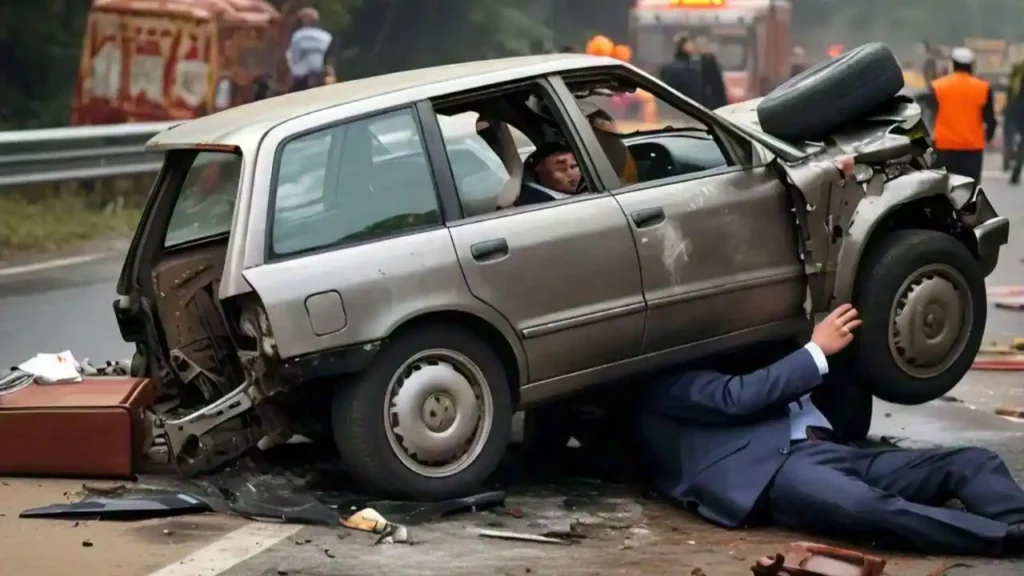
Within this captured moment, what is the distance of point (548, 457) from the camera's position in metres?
7.04

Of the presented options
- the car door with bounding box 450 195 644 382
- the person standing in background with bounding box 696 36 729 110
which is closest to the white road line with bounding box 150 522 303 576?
the car door with bounding box 450 195 644 382

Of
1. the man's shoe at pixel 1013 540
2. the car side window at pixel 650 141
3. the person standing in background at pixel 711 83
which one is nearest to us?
the man's shoe at pixel 1013 540

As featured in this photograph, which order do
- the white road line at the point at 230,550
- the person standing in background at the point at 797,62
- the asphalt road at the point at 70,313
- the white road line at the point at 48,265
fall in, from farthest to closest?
the person standing in background at the point at 797,62
the white road line at the point at 48,265
the asphalt road at the point at 70,313
the white road line at the point at 230,550

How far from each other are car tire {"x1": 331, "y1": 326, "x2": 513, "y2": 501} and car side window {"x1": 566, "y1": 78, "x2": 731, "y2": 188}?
43.6 inches

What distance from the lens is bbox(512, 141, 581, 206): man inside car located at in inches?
255

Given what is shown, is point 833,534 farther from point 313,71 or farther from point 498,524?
point 313,71

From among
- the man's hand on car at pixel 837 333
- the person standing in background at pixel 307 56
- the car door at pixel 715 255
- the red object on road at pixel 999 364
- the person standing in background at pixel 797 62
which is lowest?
the red object on road at pixel 999 364

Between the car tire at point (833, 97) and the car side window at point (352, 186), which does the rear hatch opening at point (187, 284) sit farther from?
the car tire at point (833, 97)

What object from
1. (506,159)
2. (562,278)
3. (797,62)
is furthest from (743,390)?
(797,62)

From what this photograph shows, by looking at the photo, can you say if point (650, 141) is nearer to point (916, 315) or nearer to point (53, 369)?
point (916, 315)

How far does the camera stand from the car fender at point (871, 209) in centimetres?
695

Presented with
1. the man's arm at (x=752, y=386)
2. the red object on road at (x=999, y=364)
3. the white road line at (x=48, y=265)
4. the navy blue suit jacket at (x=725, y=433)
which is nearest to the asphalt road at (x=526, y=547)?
the navy blue suit jacket at (x=725, y=433)

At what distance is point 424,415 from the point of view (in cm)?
596

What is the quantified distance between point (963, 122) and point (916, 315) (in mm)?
8855
